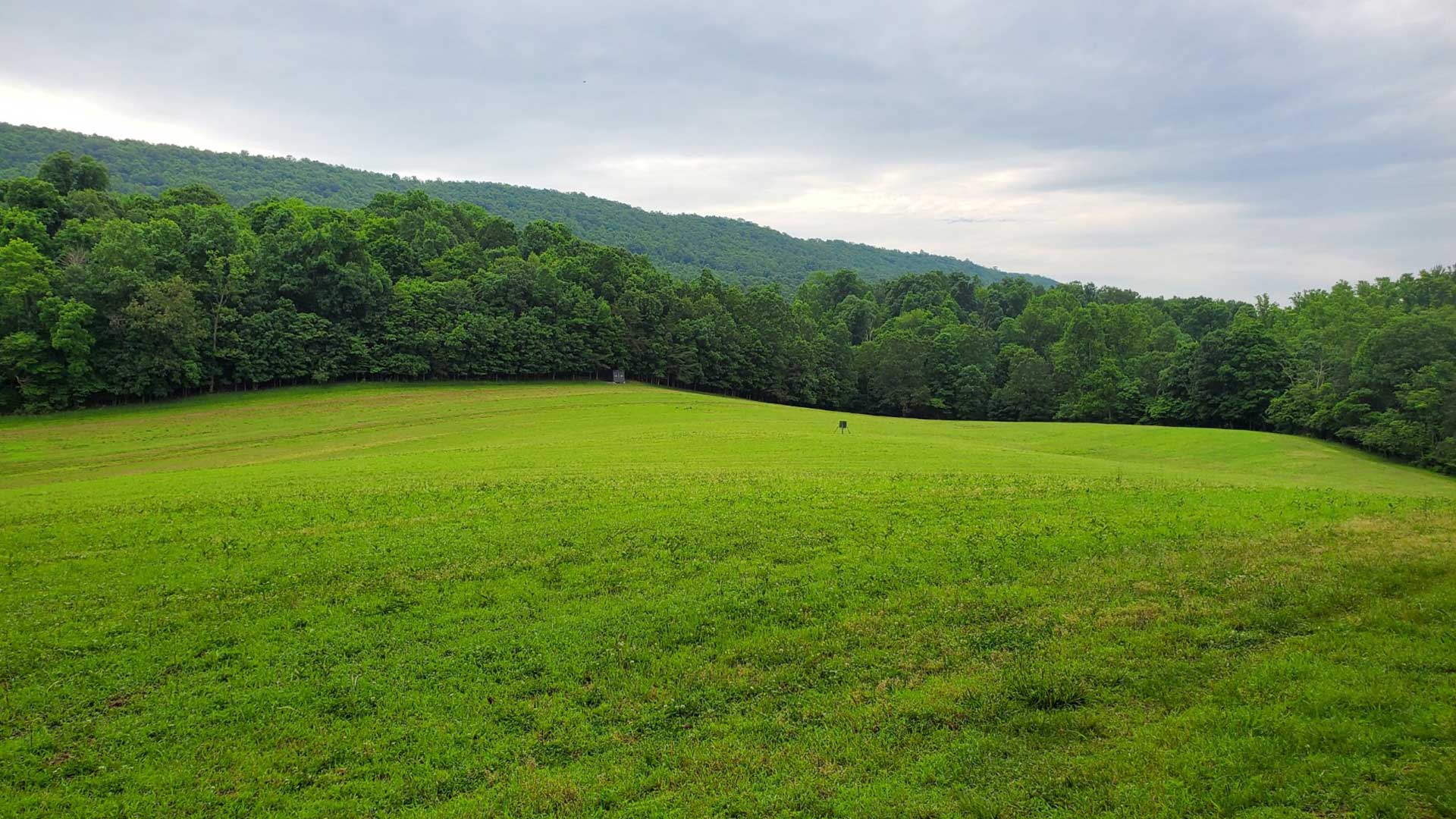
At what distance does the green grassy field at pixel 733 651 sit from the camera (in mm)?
7957

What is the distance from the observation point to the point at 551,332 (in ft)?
259

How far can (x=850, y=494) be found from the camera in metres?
20.0

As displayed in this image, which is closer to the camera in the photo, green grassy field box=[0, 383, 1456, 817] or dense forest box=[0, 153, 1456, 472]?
green grassy field box=[0, 383, 1456, 817]

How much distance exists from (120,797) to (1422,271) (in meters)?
129

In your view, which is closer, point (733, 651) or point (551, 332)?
point (733, 651)

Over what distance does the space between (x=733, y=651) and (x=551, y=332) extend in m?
71.7

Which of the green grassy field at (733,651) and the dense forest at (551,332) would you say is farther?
the dense forest at (551,332)

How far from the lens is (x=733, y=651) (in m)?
11.1

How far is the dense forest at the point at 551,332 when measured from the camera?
5675 centimetres

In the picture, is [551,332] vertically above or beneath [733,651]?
above

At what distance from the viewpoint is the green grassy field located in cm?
796

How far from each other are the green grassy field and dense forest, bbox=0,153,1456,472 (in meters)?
46.6

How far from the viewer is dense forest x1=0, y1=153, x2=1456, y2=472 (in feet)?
186

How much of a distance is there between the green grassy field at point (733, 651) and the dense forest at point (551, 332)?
4663cm
